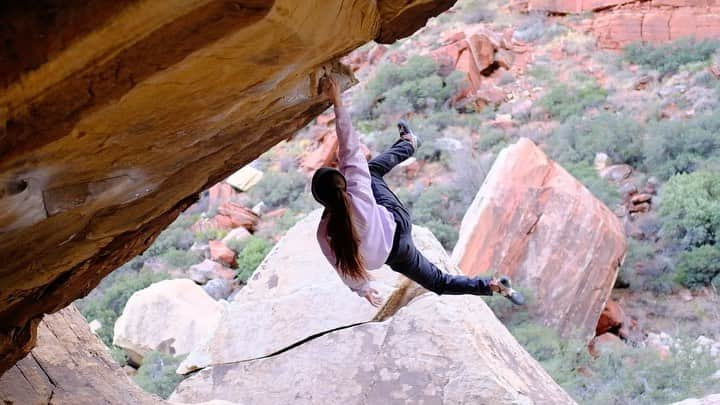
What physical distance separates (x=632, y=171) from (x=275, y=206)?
23.8 ft

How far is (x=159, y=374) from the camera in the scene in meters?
9.41

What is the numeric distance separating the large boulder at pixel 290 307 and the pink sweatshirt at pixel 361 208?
84.6 inches

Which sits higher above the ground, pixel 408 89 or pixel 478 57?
pixel 408 89

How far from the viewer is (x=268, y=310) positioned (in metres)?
6.61

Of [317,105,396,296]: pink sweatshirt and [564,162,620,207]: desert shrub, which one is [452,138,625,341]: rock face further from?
[317,105,396,296]: pink sweatshirt

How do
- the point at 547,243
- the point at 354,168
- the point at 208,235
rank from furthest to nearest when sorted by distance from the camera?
the point at 208,235 → the point at 547,243 → the point at 354,168

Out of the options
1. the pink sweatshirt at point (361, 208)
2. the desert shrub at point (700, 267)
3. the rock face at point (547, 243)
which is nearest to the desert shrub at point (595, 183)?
the desert shrub at point (700, 267)

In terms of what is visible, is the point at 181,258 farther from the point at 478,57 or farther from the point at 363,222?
the point at 363,222

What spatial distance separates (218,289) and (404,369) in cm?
783

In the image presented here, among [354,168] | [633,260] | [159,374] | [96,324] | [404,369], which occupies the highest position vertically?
[354,168]

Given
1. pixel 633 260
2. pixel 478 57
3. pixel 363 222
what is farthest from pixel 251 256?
pixel 363 222

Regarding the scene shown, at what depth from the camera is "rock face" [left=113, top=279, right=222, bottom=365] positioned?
33.9ft

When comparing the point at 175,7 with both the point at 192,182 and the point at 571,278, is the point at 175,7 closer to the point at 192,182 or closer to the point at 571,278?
the point at 192,182

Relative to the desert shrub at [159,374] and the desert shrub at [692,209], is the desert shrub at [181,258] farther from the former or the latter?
the desert shrub at [692,209]
